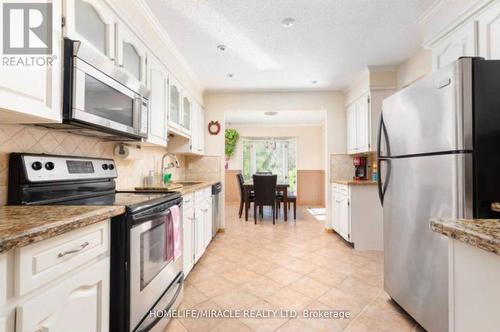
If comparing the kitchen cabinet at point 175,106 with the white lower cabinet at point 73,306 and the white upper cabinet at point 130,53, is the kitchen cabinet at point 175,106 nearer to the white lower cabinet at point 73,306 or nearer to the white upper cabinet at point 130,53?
the white upper cabinet at point 130,53

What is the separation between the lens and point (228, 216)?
207 inches

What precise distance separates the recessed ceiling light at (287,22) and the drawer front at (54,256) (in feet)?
6.93

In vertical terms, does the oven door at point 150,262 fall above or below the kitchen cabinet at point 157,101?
below

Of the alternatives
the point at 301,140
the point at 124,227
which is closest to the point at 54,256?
the point at 124,227

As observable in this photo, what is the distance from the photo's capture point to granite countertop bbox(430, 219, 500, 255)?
65cm

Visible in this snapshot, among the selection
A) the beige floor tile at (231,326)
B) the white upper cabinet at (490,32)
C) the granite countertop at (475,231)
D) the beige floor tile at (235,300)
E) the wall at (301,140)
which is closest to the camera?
the granite countertop at (475,231)

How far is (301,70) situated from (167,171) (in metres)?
2.24

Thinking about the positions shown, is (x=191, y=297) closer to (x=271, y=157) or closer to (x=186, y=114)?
(x=186, y=114)

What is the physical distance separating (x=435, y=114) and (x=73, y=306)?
1.98 metres

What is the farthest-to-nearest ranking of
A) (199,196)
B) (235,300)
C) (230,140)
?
(230,140), (199,196), (235,300)

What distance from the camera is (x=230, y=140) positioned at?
6969 mm

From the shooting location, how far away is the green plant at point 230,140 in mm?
6910

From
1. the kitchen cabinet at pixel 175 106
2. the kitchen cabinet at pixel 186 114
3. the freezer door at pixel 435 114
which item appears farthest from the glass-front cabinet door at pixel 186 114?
the freezer door at pixel 435 114

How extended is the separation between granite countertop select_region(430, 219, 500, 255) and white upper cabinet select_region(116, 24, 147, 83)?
1.93 m
